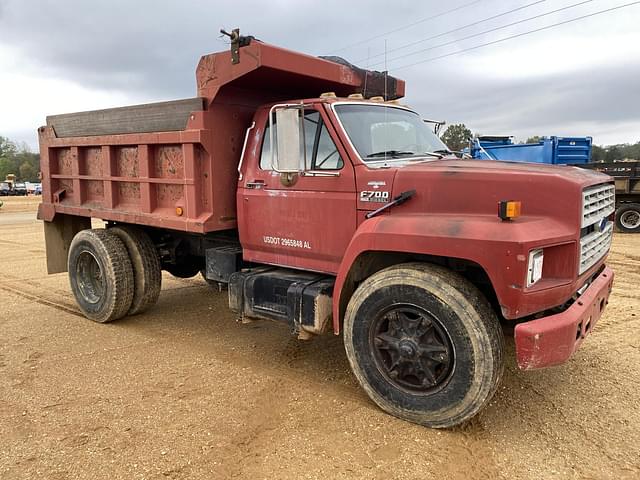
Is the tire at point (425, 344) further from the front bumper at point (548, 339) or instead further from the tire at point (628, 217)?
the tire at point (628, 217)

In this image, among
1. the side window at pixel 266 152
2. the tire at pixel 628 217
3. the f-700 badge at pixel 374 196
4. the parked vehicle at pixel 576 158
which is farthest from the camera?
the tire at pixel 628 217

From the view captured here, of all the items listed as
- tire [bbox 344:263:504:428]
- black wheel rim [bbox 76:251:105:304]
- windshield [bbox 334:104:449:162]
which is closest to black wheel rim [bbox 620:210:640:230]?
windshield [bbox 334:104:449:162]

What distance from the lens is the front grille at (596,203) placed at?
329 centimetres

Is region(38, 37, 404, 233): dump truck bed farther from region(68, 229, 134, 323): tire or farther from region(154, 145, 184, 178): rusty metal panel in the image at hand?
region(68, 229, 134, 323): tire

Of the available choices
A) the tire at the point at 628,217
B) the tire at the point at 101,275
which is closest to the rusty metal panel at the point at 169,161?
the tire at the point at 101,275

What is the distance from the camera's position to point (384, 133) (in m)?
4.28

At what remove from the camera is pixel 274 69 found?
169 inches

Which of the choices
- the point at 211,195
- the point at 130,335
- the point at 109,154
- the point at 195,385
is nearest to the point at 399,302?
→ the point at 195,385

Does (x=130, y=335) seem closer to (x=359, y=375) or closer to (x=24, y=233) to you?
(x=359, y=375)

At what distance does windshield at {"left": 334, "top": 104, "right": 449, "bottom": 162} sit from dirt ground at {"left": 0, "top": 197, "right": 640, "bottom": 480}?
1.98 meters

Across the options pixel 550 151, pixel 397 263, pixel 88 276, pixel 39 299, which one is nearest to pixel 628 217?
pixel 550 151

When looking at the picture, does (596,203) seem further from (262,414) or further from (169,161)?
(169,161)

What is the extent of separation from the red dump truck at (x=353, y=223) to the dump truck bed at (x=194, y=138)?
0.07 ft

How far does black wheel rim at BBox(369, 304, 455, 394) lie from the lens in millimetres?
3344
